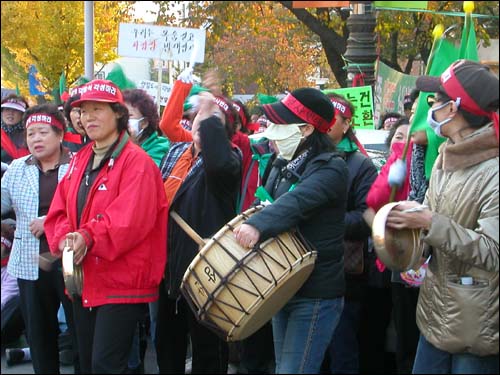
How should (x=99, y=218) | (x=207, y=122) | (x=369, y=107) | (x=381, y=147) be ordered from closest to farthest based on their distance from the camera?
(x=99, y=218)
(x=207, y=122)
(x=381, y=147)
(x=369, y=107)

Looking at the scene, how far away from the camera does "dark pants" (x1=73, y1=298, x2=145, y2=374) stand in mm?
4324

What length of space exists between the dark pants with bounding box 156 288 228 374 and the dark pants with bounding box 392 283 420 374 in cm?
122

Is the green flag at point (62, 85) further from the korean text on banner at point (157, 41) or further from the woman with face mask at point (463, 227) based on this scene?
the woman with face mask at point (463, 227)

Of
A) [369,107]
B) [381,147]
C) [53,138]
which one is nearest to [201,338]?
[53,138]

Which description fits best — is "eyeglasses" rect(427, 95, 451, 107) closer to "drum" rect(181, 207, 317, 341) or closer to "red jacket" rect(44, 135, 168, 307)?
"drum" rect(181, 207, 317, 341)

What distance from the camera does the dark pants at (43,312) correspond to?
5.37 metres

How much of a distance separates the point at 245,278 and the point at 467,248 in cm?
110

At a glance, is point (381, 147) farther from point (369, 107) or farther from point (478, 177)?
point (478, 177)

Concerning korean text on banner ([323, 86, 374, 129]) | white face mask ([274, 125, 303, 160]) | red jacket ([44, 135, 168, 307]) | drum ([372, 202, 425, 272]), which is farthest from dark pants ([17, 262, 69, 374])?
korean text on banner ([323, 86, 374, 129])

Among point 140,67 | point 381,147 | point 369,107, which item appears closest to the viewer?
point 381,147

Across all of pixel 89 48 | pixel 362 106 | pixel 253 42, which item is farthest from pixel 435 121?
pixel 253 42

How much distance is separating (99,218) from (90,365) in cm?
90

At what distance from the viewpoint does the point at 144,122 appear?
5.91 metres

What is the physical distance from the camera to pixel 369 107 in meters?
8.21
